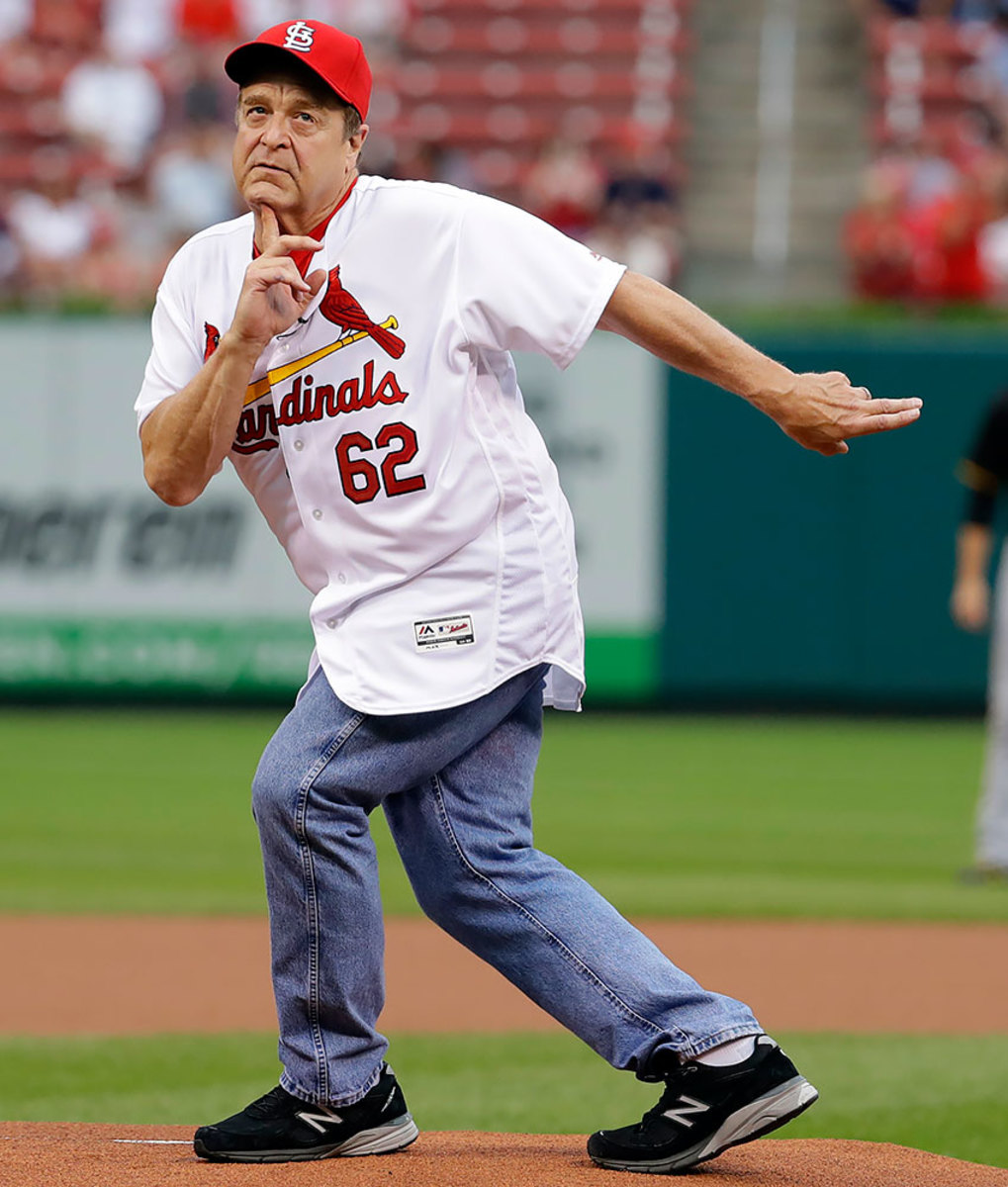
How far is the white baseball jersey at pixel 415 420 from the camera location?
365cm

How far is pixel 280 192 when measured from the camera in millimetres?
3617

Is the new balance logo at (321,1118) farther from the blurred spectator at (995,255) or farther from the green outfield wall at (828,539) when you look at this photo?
the blurred spectator at (995,255)

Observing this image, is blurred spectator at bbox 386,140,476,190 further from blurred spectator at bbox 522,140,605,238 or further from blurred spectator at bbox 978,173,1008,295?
blurred spectator at bbox 978,173,1008,295

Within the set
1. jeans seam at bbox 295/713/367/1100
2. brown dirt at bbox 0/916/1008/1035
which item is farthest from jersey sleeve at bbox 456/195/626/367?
brown dirt at bbox 0/916/1008/1035

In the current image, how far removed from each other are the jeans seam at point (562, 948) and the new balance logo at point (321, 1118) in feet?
1.66

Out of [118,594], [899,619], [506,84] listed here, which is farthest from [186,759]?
[506,84]

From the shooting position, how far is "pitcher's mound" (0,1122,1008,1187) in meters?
3.64

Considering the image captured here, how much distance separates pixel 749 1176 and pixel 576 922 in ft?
1.84

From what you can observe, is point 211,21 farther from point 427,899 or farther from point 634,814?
point 427,899

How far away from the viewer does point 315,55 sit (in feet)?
11.7

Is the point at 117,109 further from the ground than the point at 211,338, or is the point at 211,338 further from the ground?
the point at 117,109

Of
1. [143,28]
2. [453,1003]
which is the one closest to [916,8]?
[143,28]

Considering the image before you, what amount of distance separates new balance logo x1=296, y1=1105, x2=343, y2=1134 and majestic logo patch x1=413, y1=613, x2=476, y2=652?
0.87 m

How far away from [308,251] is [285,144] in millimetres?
184
